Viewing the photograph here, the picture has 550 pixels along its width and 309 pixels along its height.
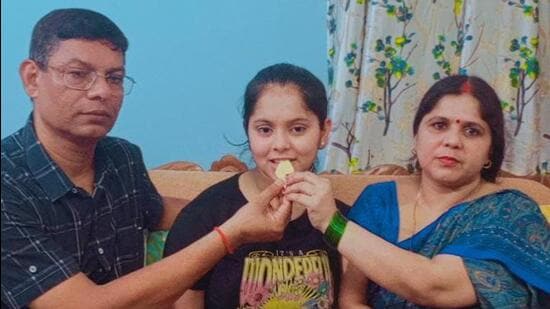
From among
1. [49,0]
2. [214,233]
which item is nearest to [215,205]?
[214,233]

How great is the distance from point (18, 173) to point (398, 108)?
0.88 meters

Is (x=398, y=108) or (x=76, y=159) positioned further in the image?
(x=398, y=108)

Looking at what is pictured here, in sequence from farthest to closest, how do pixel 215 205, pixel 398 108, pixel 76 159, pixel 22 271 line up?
1. pixel 398 108
2. pixel 215 205
3. pixel 76 159
4. pixel 22 271

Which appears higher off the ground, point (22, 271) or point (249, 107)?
point (249, 107)

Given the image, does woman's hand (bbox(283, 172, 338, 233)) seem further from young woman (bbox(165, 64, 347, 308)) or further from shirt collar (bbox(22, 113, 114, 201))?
shirt collar (bbox(22, 113, 114, 201))

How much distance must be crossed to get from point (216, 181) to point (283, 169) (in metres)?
0.31

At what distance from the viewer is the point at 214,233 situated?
1.01 metres

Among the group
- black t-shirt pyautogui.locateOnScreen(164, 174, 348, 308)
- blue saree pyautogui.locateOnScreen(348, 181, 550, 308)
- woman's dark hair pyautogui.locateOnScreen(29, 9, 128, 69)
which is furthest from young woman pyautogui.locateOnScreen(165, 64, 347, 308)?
woman's dark hair pyautogui.locateOnScreen(29, 9, 128, 69)

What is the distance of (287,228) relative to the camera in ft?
3.77

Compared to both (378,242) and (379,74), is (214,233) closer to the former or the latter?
(378,242)

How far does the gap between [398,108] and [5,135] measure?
34.8 inches

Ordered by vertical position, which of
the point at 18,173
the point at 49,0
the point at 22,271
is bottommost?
the point at 22,271

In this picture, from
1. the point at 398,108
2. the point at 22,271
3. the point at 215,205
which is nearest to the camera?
the point at 22,271

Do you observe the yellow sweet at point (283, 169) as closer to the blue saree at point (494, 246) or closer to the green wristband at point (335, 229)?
the green wristband at point (335, 229)
